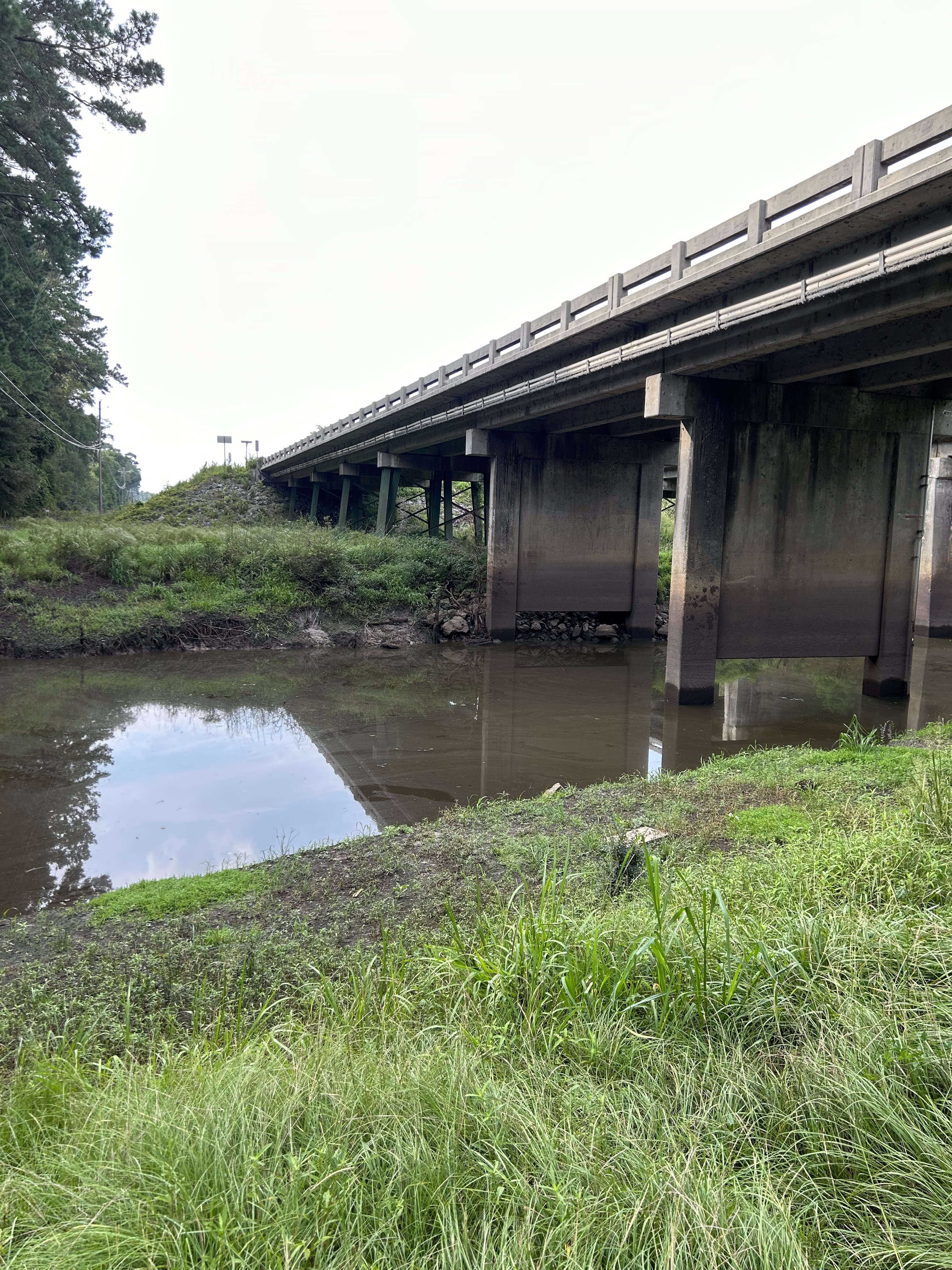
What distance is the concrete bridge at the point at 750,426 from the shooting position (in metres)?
9.69

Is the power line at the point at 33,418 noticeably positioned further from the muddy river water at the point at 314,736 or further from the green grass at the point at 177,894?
the green grass at the point at 177,894

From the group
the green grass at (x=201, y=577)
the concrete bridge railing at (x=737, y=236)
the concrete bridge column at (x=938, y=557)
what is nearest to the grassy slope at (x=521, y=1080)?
the concrete bridge railing at (x=737, y=236)

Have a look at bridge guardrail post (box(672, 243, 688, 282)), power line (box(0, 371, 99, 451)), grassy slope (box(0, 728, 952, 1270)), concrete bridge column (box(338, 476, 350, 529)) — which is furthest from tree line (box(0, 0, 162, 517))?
grassy slope (box(0, 728, 952, 1270))

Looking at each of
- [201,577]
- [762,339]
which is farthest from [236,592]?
[762,339]

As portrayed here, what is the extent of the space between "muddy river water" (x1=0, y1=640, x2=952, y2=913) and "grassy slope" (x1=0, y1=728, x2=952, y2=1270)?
297 cm

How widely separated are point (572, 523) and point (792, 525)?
7984 mm

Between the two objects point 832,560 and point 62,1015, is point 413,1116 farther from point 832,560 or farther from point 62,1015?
point 832,560

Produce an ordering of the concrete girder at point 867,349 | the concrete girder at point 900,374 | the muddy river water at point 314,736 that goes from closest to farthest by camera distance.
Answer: the muddy river water at point 314,736 < the concrete girder at point 867,349 < the concrete girder at point 900,374

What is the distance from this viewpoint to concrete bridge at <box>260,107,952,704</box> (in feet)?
31.8

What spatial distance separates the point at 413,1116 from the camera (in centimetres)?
241

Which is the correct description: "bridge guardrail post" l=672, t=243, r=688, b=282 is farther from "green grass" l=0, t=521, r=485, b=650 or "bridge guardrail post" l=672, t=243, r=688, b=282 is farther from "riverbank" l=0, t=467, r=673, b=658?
"green grass" l=0, t=521, r=485, b=650

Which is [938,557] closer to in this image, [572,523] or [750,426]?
[572,523]

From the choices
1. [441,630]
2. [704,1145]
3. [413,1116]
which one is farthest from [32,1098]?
[441,630]

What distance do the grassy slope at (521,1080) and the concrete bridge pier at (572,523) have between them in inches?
647
